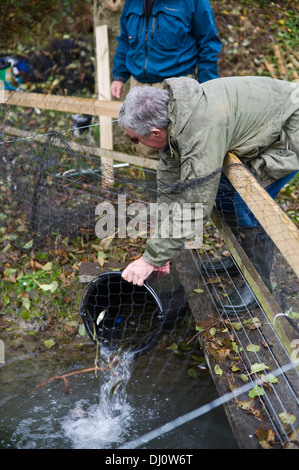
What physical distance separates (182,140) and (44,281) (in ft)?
7.56

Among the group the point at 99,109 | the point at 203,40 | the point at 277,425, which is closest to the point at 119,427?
the point at 277,425

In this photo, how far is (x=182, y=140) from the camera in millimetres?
2566

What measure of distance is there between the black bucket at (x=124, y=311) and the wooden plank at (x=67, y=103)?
149cm

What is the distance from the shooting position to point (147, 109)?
8.45 ft

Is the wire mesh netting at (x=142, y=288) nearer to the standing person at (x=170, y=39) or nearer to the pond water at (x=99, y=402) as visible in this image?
the pond water at (x=99, y=402)

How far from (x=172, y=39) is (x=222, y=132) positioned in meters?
1.57

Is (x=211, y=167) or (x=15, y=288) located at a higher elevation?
(x=211, y=167)

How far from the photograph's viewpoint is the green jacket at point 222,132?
254cm

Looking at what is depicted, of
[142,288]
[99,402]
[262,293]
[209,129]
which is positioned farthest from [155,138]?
[99,402]

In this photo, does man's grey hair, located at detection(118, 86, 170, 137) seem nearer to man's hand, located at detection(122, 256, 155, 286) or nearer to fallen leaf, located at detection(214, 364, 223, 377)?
man's hand, located at detection(122, 256, 155, 286)

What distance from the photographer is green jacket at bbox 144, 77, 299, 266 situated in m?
2.54

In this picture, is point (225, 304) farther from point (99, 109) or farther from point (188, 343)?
point (99, 109)

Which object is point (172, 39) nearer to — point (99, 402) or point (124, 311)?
point (124, 311)

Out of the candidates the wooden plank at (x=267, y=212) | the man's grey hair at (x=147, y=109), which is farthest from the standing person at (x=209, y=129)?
the wooden plank at (x=267, y=212)
